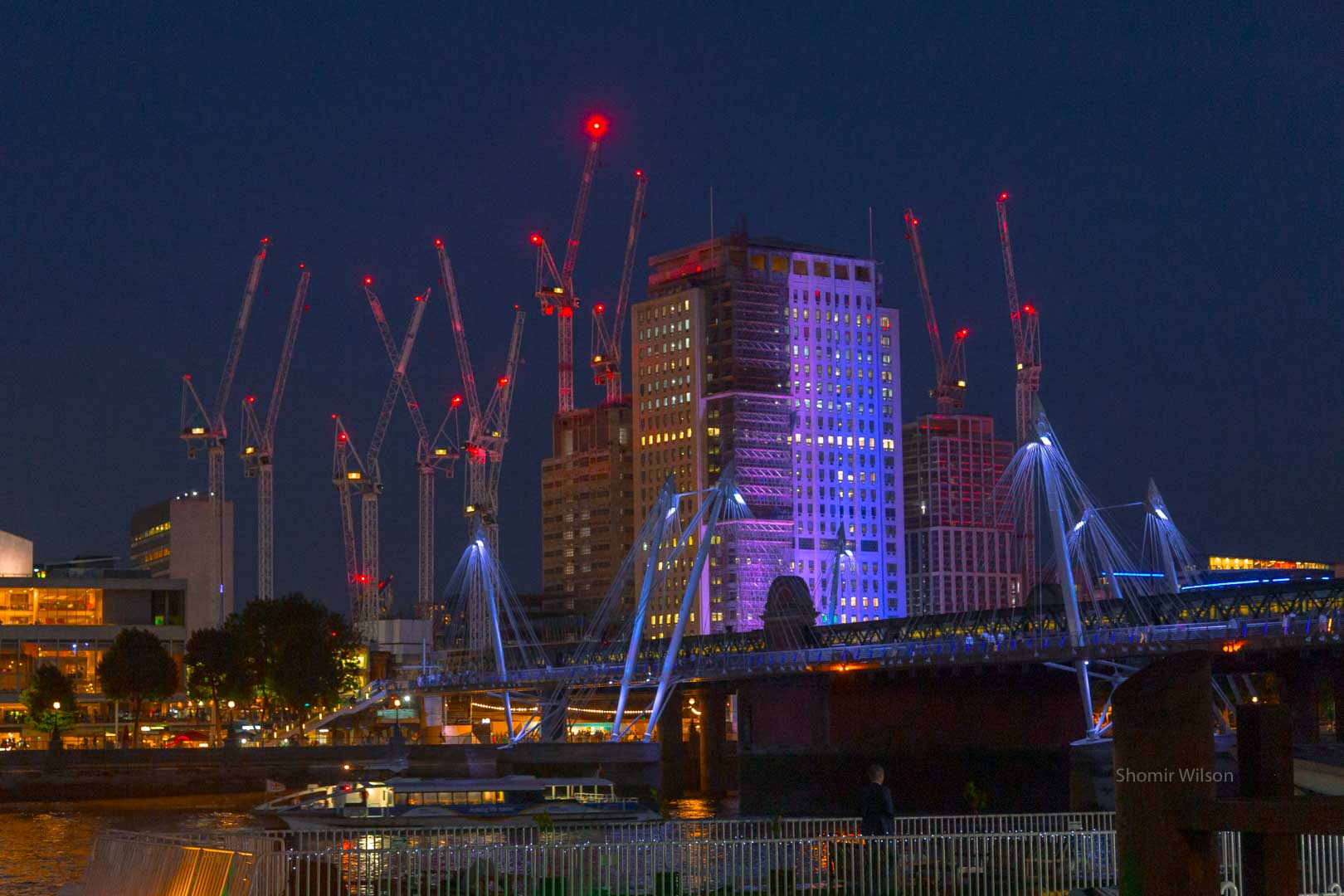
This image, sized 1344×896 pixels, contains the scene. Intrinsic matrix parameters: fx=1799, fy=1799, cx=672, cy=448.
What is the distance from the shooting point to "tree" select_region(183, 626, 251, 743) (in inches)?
6073

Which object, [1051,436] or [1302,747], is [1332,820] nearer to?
[1302,747]

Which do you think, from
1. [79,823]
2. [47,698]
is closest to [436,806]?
[79,823]

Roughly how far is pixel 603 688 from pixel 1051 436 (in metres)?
77.2

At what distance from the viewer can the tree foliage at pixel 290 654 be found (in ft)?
508

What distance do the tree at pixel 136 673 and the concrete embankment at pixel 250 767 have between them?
21.6m

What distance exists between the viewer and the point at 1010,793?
10656cm

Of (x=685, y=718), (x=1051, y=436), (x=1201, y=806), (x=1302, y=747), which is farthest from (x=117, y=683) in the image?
(x=1201, y=806)

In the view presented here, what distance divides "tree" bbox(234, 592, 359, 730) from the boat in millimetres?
79570

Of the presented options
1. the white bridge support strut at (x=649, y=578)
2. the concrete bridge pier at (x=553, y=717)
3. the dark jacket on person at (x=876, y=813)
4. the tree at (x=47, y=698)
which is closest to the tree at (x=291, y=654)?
the tree at (x=47, y=698)

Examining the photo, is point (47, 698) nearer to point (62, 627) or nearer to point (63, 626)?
point (62, 627)

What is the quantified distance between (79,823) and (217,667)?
197ft

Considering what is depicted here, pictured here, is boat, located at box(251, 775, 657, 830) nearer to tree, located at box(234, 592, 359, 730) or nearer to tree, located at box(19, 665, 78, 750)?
tree, located at box(234, 592, 359, 730)

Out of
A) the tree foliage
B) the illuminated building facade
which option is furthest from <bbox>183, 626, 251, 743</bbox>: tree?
the illuminated building facade

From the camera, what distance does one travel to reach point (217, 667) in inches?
6068
